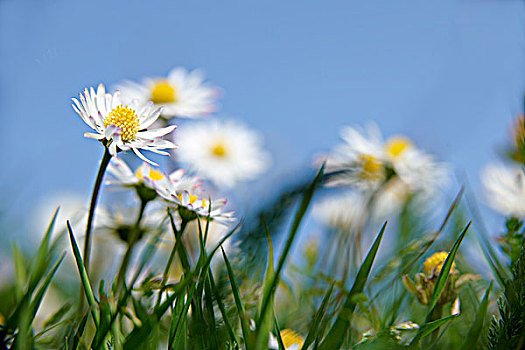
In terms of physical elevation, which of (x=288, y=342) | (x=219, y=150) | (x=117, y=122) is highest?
(x=117, y=122)

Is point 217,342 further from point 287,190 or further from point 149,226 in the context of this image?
point 149,226

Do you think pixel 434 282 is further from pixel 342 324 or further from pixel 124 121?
pixel 124 121

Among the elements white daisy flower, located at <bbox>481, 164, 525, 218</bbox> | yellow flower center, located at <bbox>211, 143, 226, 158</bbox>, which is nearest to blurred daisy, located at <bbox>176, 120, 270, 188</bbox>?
yellow flower center, located at <bbox>211, 143, 226, 158</bbox>

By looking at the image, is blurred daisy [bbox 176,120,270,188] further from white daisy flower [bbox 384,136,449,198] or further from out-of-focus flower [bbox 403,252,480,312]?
out-of-focus flower [bbox 403,252,480,312]

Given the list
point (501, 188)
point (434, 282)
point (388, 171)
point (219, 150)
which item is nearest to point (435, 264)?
point (434, 282)

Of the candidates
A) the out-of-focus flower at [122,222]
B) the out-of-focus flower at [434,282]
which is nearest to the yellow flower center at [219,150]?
the out-of-focus flower at [122,222]
